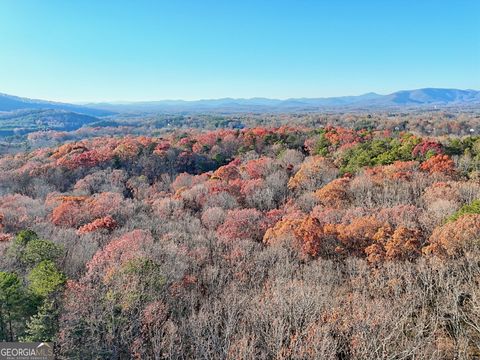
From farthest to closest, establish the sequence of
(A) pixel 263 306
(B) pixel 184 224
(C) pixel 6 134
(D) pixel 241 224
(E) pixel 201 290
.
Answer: (C) pixel 6 134 → (B) pixel 184 224 → (D) pixel 241 224 → (E) pixel 201 290 → (A) pixel 263 306

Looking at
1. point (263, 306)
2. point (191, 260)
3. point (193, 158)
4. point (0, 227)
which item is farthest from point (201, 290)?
point (193, 158)

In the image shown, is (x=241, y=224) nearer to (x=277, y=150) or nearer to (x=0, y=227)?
(x=0, y=227)

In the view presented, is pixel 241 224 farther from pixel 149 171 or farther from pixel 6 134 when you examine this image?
pixel 6 134

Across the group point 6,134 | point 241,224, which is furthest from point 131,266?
point 6,134

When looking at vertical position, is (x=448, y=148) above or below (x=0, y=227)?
above

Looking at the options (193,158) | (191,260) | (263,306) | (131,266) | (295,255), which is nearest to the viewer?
(263,306)

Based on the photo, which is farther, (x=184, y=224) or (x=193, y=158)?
(x=193, y=158)
